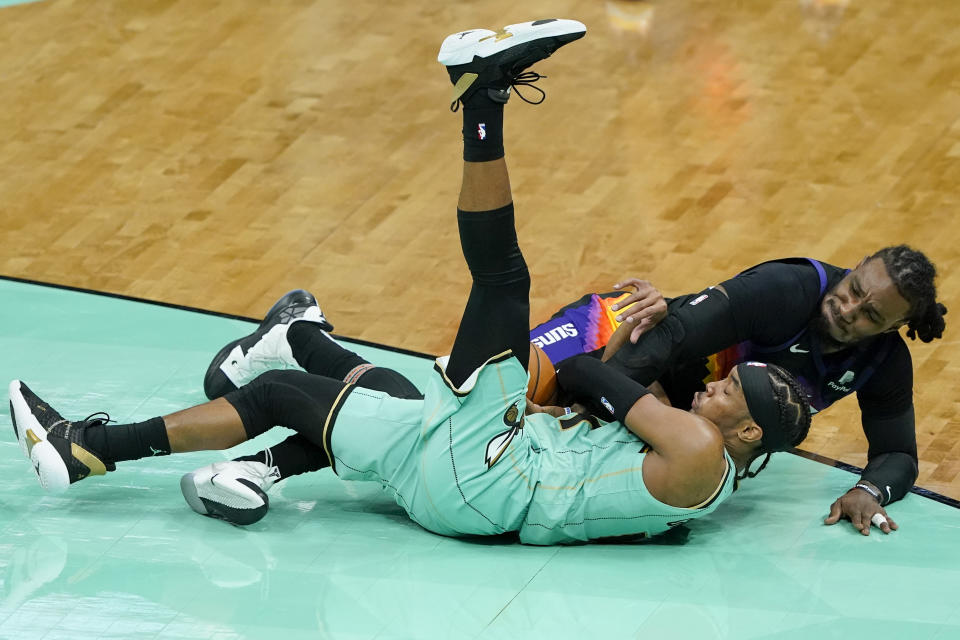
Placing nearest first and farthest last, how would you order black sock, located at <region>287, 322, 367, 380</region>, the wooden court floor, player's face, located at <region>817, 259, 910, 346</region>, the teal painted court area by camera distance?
1. the teal painted court area
2. player's face, located at <region>817, 259, 910, 346</region>
3. black sock, located at <region>287, 322, 367, 380</region>
4. the wooden court floor

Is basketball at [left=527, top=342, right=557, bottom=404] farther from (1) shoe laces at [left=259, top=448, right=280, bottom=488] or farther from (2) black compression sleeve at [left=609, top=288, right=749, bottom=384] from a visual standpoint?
(1) shoe laces at [left=259, top=448, right=280, bottom=488]

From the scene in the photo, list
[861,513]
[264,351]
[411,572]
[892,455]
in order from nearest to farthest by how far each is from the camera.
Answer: [411,572]
[861,513]
[892,455]
[264,351]

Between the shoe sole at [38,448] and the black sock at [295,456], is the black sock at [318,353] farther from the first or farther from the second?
the shoe sole at [38,448]

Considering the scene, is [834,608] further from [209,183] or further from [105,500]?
[209,183]

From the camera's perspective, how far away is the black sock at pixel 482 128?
298 cm

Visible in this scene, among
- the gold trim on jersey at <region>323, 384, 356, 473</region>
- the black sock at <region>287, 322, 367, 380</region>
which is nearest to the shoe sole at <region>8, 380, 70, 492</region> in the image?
the gold trim on jersey at <region>323, 384, 356, 473</region>

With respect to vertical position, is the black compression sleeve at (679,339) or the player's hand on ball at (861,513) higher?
the black compression sleeve at (679,339)

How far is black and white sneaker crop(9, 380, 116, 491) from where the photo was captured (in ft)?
10.3

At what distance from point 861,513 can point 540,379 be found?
2.89 ft

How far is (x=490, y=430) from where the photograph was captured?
2988 mm

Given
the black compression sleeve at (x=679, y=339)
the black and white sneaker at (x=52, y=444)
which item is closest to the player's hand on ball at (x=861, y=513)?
the black compression sleeve at (x=679, y=339)

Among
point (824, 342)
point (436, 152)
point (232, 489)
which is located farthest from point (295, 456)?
point (436, 152)

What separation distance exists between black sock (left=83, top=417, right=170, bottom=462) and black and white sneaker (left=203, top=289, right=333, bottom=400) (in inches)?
25.3

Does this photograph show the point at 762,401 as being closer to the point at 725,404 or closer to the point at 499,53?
the point at 725,404
